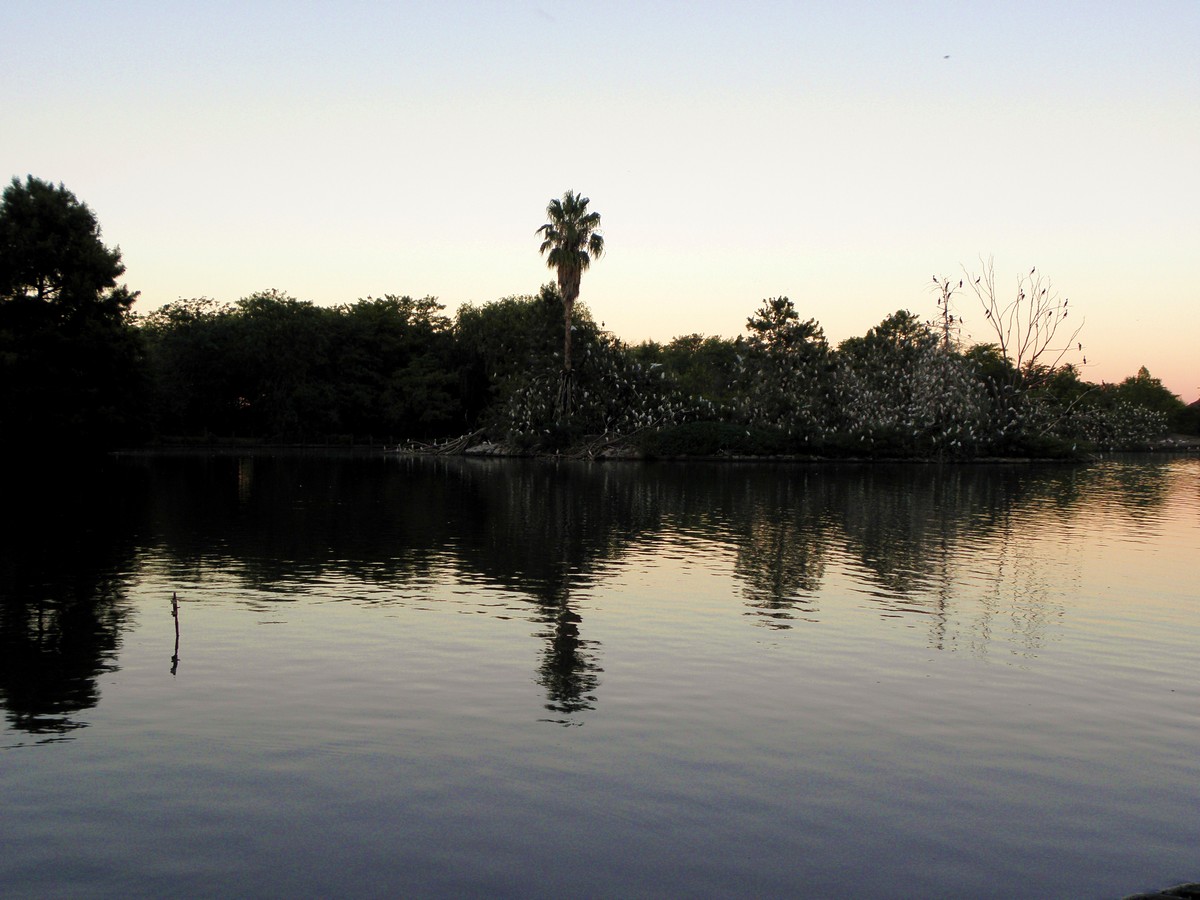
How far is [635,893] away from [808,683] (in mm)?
7170

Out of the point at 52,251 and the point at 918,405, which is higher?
the point at 52,251

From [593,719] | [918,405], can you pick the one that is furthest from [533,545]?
[918,405]

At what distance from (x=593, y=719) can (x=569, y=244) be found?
75.3m

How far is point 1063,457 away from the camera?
89938 millimetres

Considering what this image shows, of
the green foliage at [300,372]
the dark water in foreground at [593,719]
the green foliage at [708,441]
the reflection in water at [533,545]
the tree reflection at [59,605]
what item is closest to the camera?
the dark water in foreground at [593,719]

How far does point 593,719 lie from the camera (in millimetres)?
12977

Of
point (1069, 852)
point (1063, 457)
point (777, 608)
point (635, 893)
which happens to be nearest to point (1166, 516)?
point (777, 608)

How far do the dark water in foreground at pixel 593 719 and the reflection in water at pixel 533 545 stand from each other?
19 cm

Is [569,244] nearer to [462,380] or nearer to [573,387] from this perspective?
[573,387]

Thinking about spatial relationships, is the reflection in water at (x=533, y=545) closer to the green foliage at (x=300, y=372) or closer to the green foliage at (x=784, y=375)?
the green foliage at (x=784, y=375)

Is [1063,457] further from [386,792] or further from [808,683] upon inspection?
[386,792]

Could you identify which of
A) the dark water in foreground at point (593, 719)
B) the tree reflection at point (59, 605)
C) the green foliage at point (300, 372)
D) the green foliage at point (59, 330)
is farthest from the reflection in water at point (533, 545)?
the green foliage at point (300, 372)

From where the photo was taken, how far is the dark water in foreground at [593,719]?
29.2 ft

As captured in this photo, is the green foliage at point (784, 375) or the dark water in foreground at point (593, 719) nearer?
the dark water in foreground at point (593, 719)
